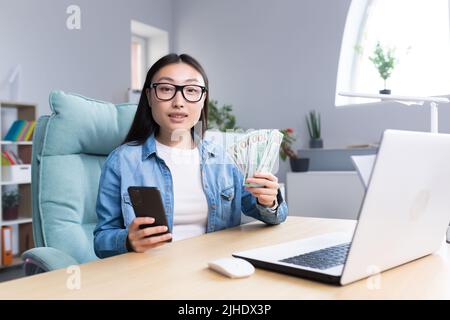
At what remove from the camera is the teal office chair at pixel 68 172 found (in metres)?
1.30

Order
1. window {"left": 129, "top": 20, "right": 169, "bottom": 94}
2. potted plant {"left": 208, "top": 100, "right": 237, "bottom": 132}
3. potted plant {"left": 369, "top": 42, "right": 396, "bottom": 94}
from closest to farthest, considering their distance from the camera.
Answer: potted plant {"left": 369, "top": 42, "right": 396, "bottom": 94} < potted plant {"left": 208, "top": 100, "right": 237, "bottom": 132} < window {"left": 129, "top": 20, "right": 169, "bottom": 94}

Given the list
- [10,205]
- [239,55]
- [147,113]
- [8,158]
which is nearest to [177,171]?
[147,113]

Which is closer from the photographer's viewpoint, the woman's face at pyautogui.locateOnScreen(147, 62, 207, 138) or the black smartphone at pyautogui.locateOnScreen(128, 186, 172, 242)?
the black smartphone at pyautogui.locateOnScreen(128, 186, 172, 242)

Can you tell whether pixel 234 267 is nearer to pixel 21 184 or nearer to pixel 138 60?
pixel 21 184

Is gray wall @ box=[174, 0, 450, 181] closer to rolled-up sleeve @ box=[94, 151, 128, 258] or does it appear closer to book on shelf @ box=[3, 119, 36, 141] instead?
book on shelf @ box=[3, 119, 36, 141]

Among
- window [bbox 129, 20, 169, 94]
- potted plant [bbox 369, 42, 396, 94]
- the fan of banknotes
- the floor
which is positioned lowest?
the floor

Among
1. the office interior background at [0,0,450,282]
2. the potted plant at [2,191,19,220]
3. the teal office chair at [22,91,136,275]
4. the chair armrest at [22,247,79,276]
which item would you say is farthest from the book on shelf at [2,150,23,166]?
the chair armrest at [22,247,79,276]

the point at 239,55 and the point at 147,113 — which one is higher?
the point at 239,55

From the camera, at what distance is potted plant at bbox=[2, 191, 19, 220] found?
128 inches

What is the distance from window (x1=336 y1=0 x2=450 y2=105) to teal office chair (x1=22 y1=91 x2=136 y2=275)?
2.70 m

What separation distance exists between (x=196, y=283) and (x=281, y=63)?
3506mm

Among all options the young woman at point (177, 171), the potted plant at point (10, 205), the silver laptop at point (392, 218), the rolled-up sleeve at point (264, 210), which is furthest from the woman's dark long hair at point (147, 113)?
the potted plant at point (10, 205)

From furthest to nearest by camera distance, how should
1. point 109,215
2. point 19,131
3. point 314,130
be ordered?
point 314,130 < point 19,131 < point 109,215

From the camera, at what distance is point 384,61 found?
132 inches
